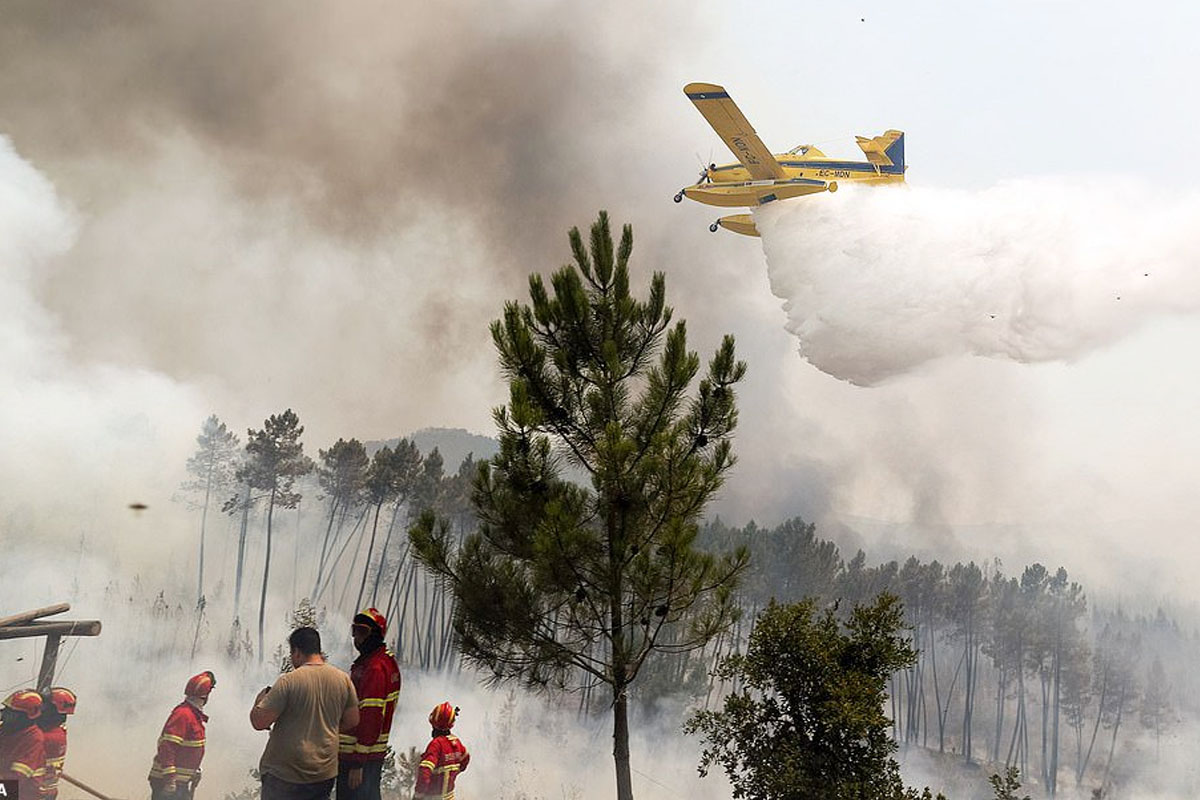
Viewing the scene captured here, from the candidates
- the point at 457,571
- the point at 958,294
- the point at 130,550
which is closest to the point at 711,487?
the point at 457,571

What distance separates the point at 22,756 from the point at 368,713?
5464 millimetres

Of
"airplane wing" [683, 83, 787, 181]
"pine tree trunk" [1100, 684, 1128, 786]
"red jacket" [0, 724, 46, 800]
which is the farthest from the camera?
"pine tree trunk" [1100, 684, 1128, 786]

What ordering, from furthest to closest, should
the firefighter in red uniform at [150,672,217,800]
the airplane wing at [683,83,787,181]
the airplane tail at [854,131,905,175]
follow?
the airplane tail at [854,131,905,175], the airplane wing at [683,83,787,181], the firefighter in red uniform at [150,672,217,800]

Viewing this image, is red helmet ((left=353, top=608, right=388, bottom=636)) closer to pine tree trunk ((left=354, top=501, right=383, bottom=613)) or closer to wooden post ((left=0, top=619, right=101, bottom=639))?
wooden post ((left=0, top=619, right=101, bottom=639))

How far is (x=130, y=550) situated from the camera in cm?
3334

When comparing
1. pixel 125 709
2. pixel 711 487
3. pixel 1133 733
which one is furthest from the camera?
pixel 1133 733

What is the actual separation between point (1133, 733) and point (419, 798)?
44.4 meters

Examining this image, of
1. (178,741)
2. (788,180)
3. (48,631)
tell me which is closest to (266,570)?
(788,180)

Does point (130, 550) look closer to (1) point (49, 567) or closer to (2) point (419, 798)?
(1) point (49, 567)

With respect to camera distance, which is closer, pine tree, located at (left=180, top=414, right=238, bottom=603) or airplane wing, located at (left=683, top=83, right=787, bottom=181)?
airplane wing, located at (left=683, top=83, right=787, bottom=181)

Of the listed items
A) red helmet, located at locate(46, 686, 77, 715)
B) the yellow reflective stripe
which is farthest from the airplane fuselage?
red helmet, located at locate(46, 686, 77, 715)

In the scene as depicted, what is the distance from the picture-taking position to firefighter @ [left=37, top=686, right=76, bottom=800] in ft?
34.9

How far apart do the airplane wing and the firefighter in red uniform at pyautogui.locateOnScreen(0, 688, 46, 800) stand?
18.6 m

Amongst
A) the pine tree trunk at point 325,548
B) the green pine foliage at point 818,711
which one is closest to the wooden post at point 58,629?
the green pine foliage at point 818,711
